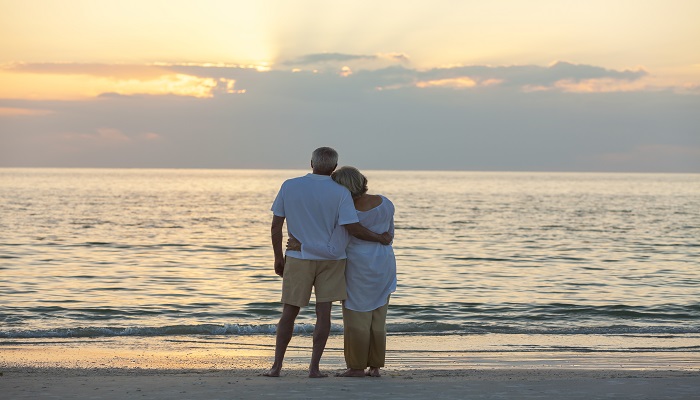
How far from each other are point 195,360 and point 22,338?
3.51 m

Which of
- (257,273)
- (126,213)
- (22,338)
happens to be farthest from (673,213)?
(22,338)

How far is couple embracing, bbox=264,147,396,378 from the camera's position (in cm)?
713

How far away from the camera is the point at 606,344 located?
11438mm

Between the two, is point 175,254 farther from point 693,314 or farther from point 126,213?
point 126,213

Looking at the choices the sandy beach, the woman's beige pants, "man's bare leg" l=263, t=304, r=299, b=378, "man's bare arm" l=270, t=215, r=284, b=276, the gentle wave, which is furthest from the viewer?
the gentle wave

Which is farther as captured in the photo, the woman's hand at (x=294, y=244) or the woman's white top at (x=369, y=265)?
the woman's white top at (x=369, y=265)

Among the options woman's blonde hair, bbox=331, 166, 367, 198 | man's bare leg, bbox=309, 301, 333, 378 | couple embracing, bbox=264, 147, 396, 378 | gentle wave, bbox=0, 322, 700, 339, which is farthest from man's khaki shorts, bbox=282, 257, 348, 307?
gentle wave, bbox=0, 322, 700, 339

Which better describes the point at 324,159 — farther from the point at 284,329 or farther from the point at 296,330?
the point at 296,330

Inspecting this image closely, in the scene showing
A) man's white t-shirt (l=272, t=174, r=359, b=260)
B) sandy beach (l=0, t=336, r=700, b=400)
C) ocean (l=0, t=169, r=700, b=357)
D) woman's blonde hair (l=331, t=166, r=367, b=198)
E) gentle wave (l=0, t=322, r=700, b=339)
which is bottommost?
ocean (l=0, t=169, r=700, b=357)

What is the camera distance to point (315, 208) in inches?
281

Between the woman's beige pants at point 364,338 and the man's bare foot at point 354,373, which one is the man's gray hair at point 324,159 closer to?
the woman's beige pants at point 364,338

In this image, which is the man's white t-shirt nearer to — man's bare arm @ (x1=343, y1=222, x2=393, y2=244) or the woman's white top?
man's bare arm @ (x1=343, y1=222, x2=393, y2=244)

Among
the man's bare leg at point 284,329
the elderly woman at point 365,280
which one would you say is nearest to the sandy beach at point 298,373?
the man's bare leg at point 284,329

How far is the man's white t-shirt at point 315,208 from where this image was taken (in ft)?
23.4
